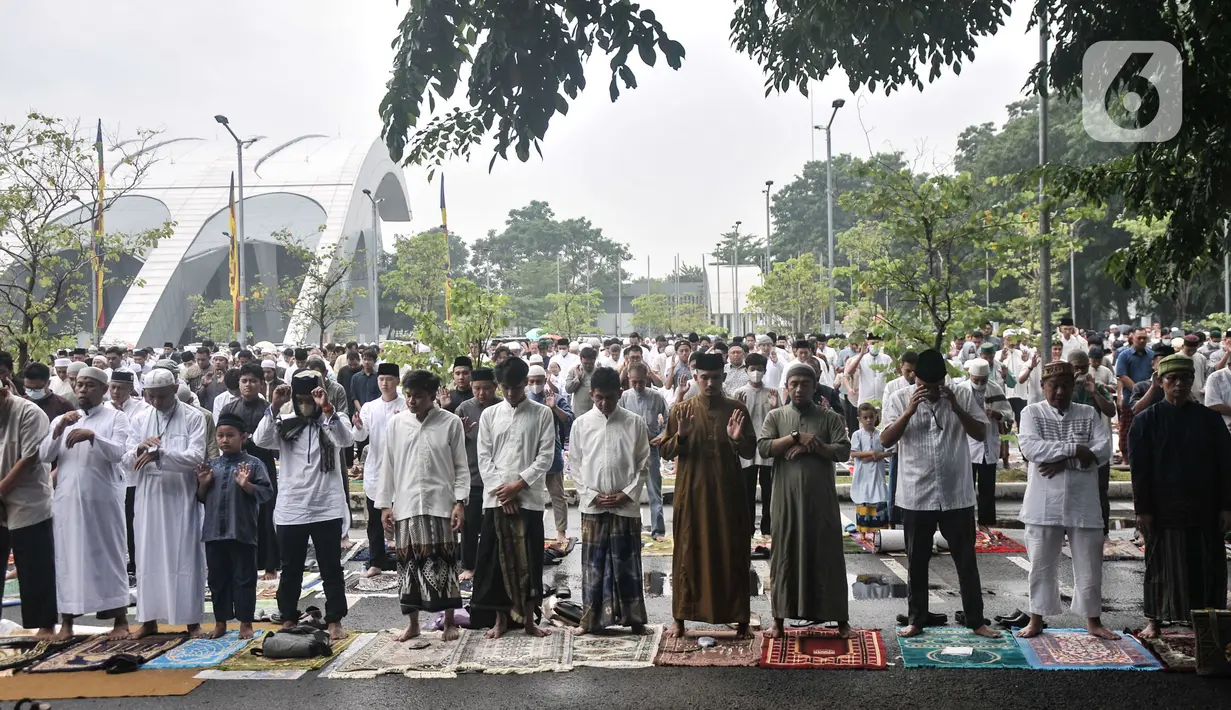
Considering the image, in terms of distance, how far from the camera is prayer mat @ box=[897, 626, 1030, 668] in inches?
244

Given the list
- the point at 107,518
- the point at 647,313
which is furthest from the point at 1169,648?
the point at 647,313

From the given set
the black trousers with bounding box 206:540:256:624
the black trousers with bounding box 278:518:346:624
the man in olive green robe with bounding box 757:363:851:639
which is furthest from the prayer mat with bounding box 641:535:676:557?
the black trousers with bounding box 206:540:256:624

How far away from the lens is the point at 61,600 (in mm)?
7285

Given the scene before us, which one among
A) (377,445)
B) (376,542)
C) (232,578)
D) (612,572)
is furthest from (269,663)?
(377,445)

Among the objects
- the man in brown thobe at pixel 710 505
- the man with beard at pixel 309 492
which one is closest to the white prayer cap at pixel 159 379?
the man with beard at pixel 309 492

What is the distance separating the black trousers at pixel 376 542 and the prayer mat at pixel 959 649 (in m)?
4.35

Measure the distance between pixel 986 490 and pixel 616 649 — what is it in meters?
4.68

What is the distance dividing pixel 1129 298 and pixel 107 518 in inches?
1749

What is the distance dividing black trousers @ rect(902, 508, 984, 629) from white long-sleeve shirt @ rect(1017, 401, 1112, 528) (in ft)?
1.36

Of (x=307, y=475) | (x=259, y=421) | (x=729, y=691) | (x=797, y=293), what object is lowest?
(x=729, y=691)

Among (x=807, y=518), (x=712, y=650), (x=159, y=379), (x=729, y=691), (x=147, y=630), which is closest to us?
(x=729, y=691)

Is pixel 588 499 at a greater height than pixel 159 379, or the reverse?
pixel 159 379

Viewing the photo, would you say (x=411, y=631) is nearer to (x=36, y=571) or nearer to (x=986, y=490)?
(x=36, y=571)

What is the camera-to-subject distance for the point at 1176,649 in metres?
6.36
